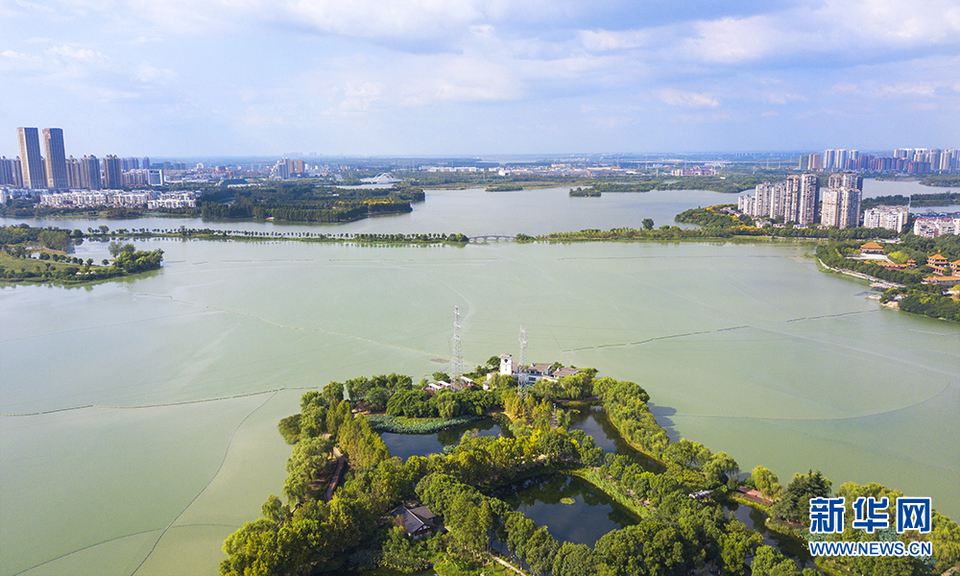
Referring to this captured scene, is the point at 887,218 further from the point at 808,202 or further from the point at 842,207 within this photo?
the point at 808,202

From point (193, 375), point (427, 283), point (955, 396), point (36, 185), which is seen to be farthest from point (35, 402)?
point (36, 185)

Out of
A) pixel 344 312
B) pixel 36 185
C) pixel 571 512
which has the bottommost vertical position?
pixel 571 512

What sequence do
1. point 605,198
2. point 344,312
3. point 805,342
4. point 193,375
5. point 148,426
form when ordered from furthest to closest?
point 605,198
point 344,312
point 805,342
point 193,375
point 148,426

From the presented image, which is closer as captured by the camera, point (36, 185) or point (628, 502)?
point (628, 502)

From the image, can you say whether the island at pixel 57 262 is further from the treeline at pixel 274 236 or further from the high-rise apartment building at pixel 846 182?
the high-rise apartment building at pixel 846 182

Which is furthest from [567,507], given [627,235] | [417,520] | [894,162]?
[894,162]

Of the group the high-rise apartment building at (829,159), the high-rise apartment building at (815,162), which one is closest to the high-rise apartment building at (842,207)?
the high-rise apartment building at (829,159)

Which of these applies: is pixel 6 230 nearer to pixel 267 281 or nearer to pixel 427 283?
pixel 267 281
